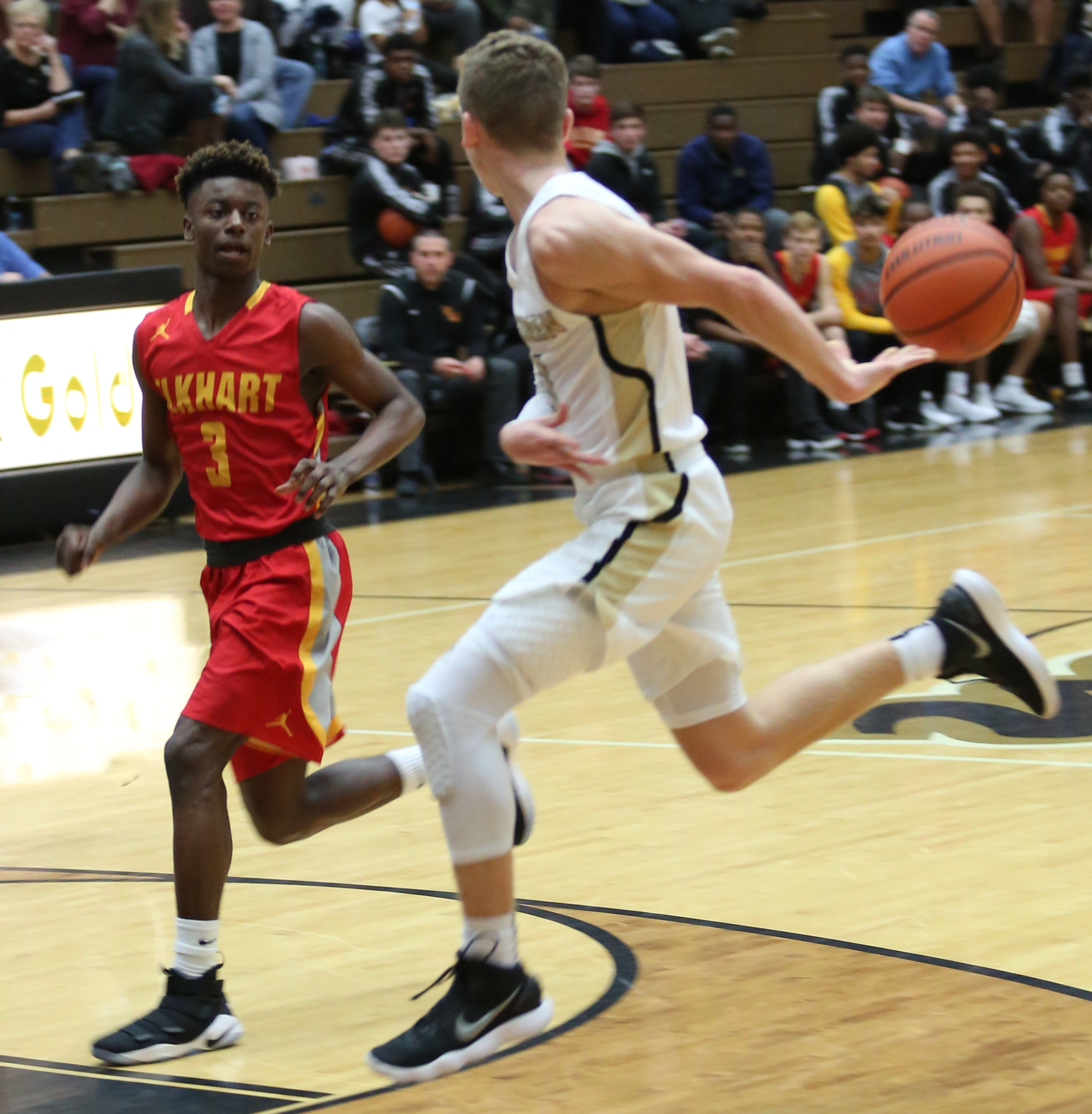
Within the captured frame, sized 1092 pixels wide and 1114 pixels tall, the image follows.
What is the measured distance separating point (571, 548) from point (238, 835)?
78.2 inches

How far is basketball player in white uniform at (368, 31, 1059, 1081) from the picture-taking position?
126 inches

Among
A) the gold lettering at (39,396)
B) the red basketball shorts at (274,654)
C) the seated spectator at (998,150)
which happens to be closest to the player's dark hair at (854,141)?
the seated spectator at (998,150)

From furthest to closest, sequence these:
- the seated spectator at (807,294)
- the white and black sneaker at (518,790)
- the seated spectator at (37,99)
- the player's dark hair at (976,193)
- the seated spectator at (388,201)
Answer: the player's dark hair at (976,193) < the seated spectator at (807,294) < the seated spectator at (388,201) < the seated spectator at (37,99) < the white and black sneaker at (518,790)

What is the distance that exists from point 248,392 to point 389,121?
8.96m

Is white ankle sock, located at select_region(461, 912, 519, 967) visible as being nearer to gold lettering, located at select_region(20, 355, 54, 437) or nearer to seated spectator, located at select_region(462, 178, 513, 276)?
gold lettering, located at select_region(20, 355, 54, 437)

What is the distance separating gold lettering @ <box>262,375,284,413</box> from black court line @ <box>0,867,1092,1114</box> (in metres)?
1.22

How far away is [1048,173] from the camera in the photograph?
49.1 feet

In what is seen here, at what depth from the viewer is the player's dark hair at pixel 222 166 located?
3.83m

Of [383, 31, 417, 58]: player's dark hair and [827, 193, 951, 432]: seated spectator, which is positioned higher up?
[383, 31, 417, 58]: player's dark hair

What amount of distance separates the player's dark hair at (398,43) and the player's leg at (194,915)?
33.3 ft

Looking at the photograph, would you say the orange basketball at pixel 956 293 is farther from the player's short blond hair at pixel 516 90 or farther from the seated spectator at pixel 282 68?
the seated spectator at pixel 282 68

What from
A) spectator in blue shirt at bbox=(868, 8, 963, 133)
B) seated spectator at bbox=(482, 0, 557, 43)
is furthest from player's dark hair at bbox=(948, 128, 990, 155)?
seated spectator at bbox=(482, 0, 557, 43)

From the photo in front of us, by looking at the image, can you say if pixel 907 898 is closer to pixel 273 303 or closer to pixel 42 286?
pixel 273 303

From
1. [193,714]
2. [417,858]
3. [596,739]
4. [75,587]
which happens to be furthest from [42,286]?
[193,714]
